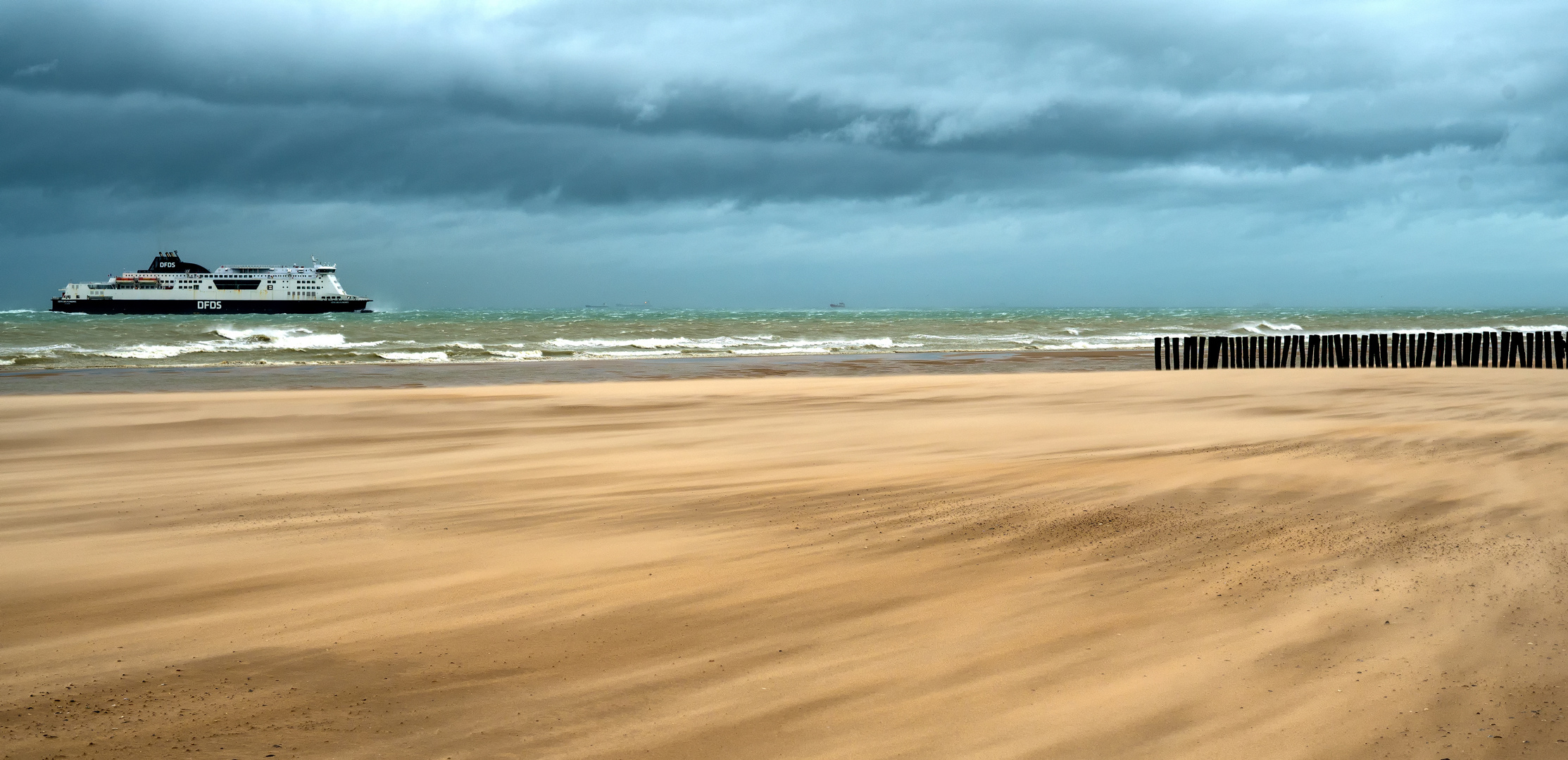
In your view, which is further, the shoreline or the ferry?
the ferry

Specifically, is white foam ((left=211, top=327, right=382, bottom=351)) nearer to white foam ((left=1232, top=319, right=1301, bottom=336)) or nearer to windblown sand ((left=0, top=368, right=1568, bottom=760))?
windblown sand ((left=0, top=368, right=1568, bottom=760))

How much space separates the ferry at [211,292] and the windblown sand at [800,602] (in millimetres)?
107959

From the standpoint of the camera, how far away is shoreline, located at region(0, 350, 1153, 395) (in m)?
20.0

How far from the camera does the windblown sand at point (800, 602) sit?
2826 mm

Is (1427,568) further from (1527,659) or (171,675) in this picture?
(171,675)

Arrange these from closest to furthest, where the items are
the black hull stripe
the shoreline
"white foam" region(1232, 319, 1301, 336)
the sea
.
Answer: the shoreline
the sea
"white foam" region(1232, 319, 1301, 336)
the black hull stripe

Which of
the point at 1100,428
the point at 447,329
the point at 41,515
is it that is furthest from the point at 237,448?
the point at 447,329

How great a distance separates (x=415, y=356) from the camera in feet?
106

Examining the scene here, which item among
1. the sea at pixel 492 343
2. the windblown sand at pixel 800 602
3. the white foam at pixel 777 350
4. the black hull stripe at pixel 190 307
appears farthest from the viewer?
the black hull stripe at pixel 190 307

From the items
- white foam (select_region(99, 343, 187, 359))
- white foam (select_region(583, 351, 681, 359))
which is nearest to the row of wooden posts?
white foam (select_region(583, 351, 681, 359))

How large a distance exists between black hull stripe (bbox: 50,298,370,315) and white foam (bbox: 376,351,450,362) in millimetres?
80703

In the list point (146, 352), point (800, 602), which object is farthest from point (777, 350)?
point (800, 602)

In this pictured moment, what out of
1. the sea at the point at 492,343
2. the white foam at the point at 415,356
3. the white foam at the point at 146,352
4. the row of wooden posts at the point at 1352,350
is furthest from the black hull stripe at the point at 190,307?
the row of wooden posts at the point at 1352,350

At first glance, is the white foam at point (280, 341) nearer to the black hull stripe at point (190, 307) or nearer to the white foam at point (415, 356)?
the white foam at point (415, 356)
